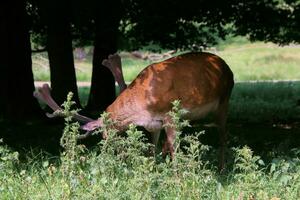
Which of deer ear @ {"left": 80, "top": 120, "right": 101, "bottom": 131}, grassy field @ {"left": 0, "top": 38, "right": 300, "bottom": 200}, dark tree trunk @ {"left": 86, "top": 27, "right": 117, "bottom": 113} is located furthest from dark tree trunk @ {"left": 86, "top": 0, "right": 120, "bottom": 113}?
deer ear @ {"left": 80, "top": 120, "right": 101, "bottom": 131}

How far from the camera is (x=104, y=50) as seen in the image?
14.4 m

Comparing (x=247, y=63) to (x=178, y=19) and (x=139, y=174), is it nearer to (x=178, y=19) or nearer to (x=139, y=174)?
(x=178, y=19)

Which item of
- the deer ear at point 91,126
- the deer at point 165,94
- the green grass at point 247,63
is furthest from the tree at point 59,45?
the green grass at point 247,63

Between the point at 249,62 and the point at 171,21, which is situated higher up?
the point at 171,21

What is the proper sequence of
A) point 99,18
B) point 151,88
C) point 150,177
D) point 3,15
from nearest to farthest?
point 150,177 → point 151,88 → point 3,15 → point 99,18

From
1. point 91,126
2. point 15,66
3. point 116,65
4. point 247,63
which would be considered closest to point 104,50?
point 15,66

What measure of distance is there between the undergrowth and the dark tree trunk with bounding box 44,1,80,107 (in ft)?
23.9

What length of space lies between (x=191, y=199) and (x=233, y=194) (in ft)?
1.35

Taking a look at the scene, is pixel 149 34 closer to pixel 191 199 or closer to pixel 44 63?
pixel 191 199

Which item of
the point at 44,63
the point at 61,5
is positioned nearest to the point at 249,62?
the point at 44,63

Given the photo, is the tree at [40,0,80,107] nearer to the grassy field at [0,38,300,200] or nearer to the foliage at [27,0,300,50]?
the foliage at [27,0,300,50]

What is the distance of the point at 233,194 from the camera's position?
4.76 metres

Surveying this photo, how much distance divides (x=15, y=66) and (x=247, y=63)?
969 inches

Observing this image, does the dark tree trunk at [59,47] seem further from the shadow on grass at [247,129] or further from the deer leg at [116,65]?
the deer leg at [116,65]
